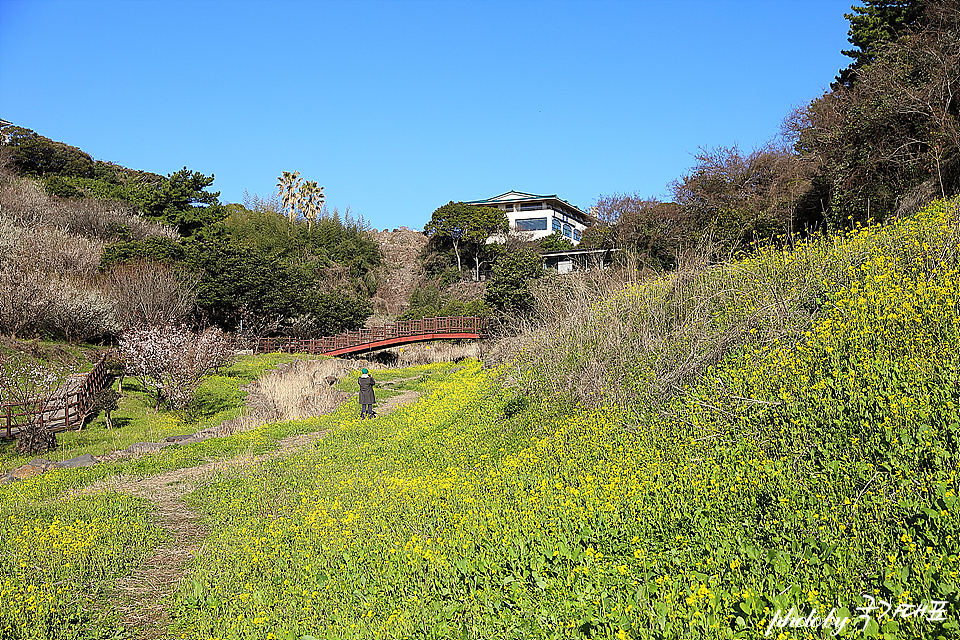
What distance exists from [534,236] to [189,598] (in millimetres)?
49327

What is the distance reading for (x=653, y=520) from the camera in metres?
4.79

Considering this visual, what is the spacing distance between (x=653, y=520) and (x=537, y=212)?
53.9m

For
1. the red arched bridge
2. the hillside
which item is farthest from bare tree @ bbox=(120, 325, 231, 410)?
the hillside

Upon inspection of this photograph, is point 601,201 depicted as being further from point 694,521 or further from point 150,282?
point 694,521

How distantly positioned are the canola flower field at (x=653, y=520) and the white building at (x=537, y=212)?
4811cm

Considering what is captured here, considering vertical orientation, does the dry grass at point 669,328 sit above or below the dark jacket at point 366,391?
above

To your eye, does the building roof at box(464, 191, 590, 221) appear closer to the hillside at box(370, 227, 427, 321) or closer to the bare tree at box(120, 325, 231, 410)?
the hillside at box(370, 227, 427, 321)

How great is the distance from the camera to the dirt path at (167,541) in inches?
210

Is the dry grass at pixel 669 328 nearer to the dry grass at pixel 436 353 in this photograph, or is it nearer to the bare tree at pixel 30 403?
the bare tree at pixel 30 403

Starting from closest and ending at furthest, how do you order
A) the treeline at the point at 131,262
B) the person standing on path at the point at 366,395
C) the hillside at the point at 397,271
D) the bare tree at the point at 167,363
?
the person standing on path at the point at 366,395 → the bare tree at the point at 167,363 → the treeline at the point at 131,262 → the hillside at the point at 397,271

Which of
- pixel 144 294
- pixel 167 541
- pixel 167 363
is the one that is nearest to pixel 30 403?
pixel 167 363

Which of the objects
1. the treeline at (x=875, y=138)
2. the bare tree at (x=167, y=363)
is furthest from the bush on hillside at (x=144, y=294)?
the treeline at (x=875, y=138)

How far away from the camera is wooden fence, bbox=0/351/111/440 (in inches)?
511

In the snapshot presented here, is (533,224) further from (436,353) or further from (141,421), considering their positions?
(141,421)
